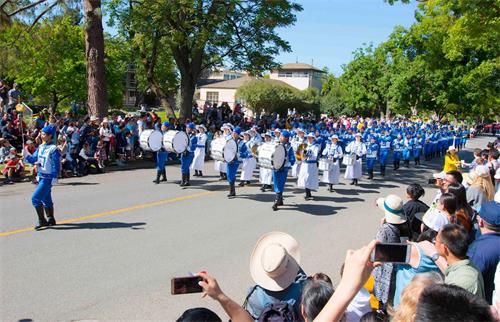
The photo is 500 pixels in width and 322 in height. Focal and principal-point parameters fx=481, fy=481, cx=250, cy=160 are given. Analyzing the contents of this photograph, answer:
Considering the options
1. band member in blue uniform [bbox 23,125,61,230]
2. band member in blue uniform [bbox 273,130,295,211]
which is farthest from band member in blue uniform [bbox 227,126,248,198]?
band member in blue uniform [bbox 23,125,61,230]

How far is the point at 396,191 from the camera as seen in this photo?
16.0 meters

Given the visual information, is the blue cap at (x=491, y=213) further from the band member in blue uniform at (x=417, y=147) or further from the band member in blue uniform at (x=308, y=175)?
the band member in blue uniform at (x=417, y=147)

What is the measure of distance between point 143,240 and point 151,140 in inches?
234

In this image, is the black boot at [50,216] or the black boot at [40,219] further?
the black boot at [50,216]

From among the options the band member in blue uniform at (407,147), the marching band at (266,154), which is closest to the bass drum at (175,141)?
the marching band at (266,154)

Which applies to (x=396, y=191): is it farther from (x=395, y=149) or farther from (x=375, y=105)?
(x=375, y=105)

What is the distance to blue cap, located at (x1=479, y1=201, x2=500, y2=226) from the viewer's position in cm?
454

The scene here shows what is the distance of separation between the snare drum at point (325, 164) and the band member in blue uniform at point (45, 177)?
28.0 ft

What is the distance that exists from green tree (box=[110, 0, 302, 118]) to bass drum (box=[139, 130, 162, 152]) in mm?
8860

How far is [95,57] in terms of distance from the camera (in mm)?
18469

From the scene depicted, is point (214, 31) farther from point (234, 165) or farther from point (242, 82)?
point (242, 82)

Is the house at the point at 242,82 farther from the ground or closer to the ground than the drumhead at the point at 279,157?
farther from the ground

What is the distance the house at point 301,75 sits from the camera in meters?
84.4

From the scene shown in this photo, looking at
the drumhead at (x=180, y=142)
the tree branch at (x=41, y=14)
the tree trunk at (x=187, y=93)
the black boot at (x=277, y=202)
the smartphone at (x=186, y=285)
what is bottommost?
the black boot at (x=277, y=202)
